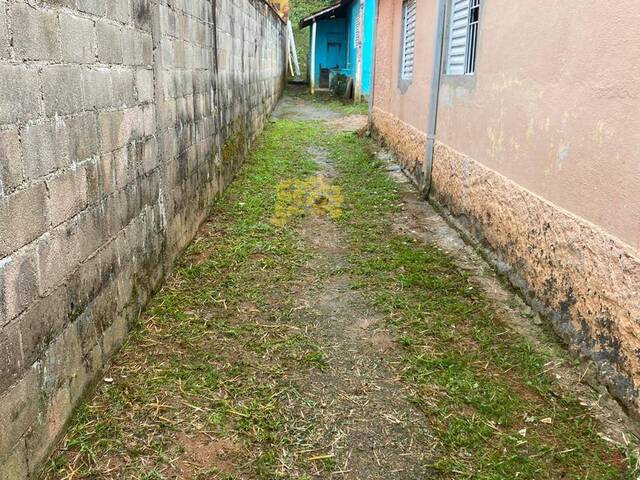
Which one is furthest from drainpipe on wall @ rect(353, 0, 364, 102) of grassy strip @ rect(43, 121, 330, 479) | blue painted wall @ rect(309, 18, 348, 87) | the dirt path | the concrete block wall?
grassy strip @ rect(43, 121, 330, 479)

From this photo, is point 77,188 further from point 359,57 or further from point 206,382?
point 359,57

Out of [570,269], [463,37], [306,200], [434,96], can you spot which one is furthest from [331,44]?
[570,269]

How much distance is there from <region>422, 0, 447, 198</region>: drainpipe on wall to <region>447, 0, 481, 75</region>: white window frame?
0.48 ft

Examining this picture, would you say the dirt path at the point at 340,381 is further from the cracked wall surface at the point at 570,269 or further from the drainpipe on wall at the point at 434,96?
the drainpipe on wall at the point at 434,96

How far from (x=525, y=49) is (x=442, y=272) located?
1889mm

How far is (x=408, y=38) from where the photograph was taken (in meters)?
8.96

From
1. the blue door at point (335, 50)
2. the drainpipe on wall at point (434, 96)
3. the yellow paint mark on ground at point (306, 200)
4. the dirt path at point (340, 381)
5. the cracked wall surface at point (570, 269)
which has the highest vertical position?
the blue door at point (335, 50)

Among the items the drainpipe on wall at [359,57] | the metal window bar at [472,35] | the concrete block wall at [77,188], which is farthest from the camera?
the drainpipe on wall at [359,57]

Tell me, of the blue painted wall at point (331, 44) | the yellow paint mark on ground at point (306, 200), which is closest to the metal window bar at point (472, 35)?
the yellow paint mark on ground at point (306, 200)

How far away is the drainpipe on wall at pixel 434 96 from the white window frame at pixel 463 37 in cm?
15

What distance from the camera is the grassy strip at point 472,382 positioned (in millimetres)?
2461

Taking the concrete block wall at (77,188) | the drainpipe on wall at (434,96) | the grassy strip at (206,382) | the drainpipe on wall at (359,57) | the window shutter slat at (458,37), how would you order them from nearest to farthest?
the concrete block wall at (77,188) → the grassy strip at (206,382) → the window shutter slat at (458,37) → the drainpipe on wall at (434,96) → the drainpipe on wall at (359,57)

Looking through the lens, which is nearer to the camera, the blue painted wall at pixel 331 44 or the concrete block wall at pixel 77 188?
the concrete block wall at pixel 77 188

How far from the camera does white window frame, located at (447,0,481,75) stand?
18.5 ft
